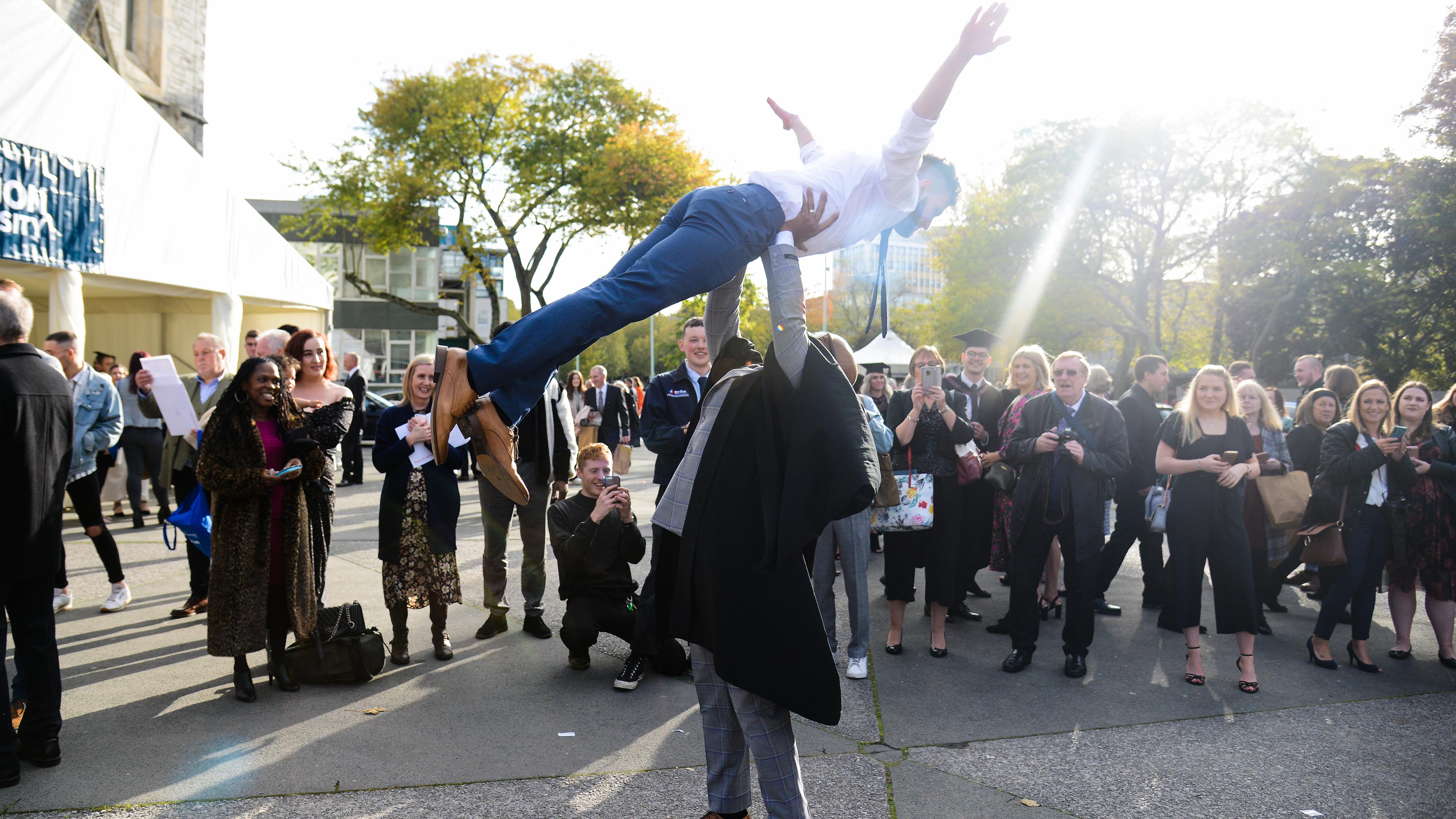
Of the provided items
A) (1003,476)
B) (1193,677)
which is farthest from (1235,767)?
(1003,476)

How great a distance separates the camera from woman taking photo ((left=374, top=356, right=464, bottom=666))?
4699 millimetres

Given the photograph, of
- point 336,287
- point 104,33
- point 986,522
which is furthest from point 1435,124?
point 336,287

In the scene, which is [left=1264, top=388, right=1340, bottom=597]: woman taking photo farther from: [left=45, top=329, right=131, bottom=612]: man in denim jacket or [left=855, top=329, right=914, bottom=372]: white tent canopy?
[left=855, top=329, right=914, bottom=372]: white tent canopy

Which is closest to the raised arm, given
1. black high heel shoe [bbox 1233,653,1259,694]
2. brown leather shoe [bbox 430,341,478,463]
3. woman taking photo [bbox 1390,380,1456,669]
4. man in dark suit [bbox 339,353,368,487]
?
brown leather shoe [bbox 430,341,478,463]

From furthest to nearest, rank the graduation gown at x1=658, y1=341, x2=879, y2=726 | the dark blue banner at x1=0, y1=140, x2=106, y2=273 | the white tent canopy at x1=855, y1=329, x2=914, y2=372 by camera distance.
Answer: the white tent canopy at x1=855, y1=329, x2=914, y2=372
the dark blue banner at x1=0, y1=140, x2=106, y2=273
the graduation gown at x1=658, y1=341, x2=879, y2=726

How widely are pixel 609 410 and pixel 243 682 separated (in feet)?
27.1

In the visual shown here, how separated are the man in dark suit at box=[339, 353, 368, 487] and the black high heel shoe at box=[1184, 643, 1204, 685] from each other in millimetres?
9461

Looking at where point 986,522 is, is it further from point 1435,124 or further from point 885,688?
point 1435,124

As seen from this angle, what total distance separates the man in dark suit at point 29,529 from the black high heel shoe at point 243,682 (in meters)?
0.75

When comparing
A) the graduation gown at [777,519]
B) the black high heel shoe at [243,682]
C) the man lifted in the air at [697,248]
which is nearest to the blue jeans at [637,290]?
the man lifted in the air at [697,248]

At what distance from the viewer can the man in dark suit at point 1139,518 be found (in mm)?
6574

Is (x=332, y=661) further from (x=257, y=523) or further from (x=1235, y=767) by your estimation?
(x=1235, y=767)

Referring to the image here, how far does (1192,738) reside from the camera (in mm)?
3898

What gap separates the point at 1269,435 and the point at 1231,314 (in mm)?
31209
